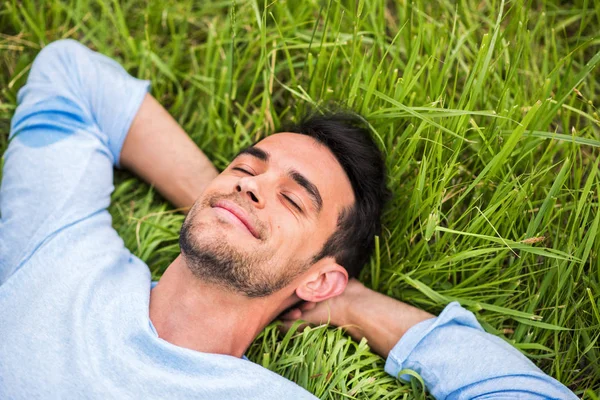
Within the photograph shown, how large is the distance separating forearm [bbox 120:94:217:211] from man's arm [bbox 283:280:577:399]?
0.87 metres

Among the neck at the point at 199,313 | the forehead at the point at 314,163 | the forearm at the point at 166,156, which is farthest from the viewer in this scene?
the forearm at the point at 166,156

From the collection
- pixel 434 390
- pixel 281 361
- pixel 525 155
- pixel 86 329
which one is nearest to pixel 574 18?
pixel 525 155

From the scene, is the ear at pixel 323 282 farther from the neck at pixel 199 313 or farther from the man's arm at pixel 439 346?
the neck at pixel 199 313

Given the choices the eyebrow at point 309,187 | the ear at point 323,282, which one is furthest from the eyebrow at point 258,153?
the ear at point 323,282

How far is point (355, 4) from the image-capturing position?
129 inches

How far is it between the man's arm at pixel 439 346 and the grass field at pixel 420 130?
4.2 inches

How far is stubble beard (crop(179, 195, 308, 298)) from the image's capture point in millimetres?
2430

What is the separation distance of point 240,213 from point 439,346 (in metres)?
1.11

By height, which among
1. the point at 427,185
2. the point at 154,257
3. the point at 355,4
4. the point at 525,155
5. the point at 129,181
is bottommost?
the point at 154,257

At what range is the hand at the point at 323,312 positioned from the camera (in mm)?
2881

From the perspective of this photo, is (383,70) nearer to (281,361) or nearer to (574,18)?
(574,18)

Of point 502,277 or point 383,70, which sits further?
point 383,70

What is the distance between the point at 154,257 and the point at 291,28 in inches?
59.1

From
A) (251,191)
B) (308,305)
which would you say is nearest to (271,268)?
(251,191)
